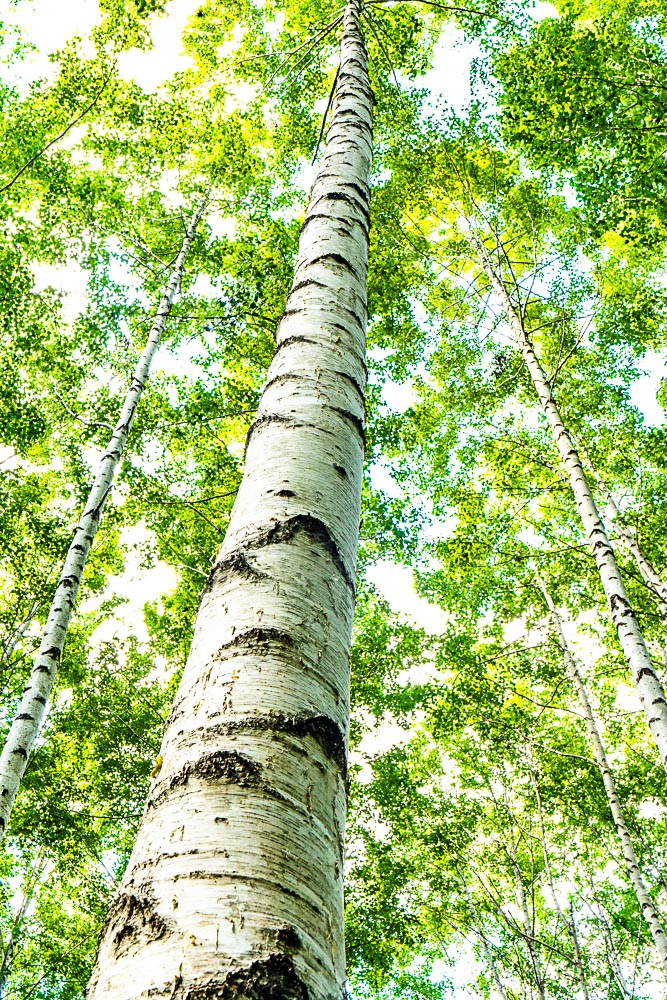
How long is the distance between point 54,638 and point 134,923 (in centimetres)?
579

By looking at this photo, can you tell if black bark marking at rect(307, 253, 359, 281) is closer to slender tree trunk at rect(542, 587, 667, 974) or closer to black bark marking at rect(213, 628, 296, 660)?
black bark marking at rect(213, 628, 296, 660)

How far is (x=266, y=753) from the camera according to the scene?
837 millimetres

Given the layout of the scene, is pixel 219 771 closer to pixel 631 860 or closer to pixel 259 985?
pixel 259 985

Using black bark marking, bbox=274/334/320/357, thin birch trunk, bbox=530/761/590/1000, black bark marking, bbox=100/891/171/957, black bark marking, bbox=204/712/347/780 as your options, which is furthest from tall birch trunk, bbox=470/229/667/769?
black bark marking, bbox=100/891/171/957

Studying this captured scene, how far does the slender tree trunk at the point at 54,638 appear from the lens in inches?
201

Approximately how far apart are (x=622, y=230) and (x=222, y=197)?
8628 mm

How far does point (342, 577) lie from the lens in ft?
3.93

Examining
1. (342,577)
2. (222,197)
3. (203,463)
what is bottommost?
(342,577)

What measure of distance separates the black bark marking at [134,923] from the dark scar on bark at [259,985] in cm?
8

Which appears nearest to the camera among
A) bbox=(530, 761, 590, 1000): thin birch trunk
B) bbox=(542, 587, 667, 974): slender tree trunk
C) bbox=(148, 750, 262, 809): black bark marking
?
bbox=(148, 750, 262, 809): black bark marking

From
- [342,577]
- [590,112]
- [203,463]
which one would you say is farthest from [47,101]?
[342,577]

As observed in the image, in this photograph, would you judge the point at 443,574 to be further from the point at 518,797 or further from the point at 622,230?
the point at 622,230

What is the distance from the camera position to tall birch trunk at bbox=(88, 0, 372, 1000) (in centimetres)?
63

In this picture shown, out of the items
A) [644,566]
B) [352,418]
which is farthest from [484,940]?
[352,418]
